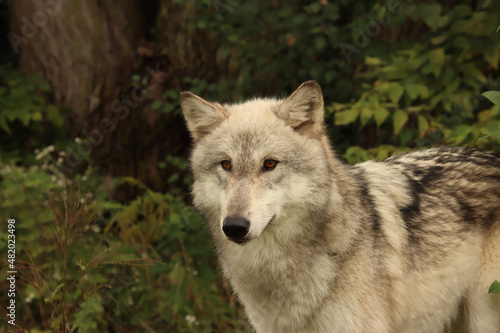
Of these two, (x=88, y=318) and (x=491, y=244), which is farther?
(x=88, y=318)

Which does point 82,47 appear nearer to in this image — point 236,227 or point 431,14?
point 431,14

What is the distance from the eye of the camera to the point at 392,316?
11.9 feet

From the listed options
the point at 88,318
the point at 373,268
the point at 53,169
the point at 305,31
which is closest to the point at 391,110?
the point at 305,31

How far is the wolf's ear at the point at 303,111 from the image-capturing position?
351 cm

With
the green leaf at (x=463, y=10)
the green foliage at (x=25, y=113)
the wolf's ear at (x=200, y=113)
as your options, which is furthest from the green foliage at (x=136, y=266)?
the green leaf at (x=463, y=10)

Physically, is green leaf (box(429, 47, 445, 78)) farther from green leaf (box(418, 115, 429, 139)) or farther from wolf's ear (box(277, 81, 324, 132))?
wolf's ear (box(277, 81, 324, 132))

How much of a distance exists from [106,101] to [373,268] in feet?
19.1

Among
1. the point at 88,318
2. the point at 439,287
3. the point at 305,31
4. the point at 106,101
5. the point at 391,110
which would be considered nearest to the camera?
the point at 439,287

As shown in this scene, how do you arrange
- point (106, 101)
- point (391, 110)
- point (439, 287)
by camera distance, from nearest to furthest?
point (439, 287)
point (391, 110)
point (106, 101)

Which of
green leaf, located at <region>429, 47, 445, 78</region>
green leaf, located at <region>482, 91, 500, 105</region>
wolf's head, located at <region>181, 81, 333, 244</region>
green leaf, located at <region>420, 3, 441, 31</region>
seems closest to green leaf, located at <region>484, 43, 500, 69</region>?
green leaf, located at <region>429, 47, 445, 78</region>

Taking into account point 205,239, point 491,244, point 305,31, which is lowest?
point 205,239

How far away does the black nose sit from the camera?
3.05 meters

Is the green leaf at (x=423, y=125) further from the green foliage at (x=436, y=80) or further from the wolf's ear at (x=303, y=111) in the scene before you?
the wolf's ear at (x=303, y=111)

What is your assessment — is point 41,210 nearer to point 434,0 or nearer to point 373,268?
point 373,268
